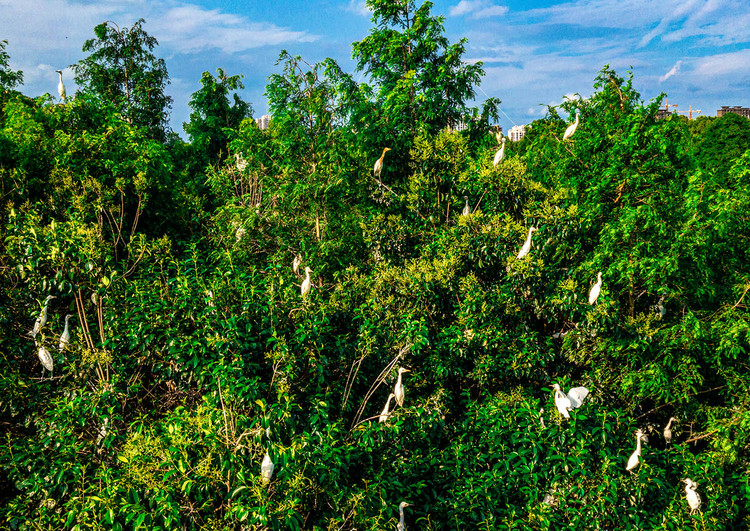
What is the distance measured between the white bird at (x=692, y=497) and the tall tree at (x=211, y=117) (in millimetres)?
16106

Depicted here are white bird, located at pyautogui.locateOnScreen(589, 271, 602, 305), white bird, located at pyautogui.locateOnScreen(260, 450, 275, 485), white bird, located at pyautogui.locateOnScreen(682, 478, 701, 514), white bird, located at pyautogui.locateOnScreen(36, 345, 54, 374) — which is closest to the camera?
white bird, located at pyautogui.locateOnScreen(260, 450, 275, 485)

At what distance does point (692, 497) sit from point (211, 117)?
55.4 ft

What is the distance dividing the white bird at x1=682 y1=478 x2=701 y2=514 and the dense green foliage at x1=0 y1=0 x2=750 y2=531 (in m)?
0.08

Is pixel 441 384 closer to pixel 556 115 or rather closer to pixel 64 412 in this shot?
pixel 64 412

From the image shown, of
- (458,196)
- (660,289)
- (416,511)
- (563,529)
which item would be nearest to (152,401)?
(416,511)

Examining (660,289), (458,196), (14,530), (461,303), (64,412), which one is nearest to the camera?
(14,530)

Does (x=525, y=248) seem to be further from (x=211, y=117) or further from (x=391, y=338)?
(x=211, y=117)

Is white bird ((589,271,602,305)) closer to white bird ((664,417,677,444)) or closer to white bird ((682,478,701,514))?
white bird ((664,417,677,444))

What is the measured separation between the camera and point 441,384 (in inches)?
233

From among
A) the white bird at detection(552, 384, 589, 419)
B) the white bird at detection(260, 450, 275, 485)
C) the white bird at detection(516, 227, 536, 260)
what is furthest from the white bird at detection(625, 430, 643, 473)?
the white bird at detection(260, 450, 275, 485)

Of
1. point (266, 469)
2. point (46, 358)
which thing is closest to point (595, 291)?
point (266, 469)

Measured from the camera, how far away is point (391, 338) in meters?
5.39

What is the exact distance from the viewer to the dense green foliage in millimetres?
3711

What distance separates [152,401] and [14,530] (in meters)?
1.67
